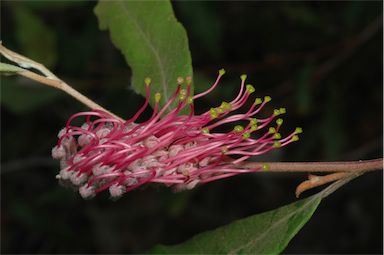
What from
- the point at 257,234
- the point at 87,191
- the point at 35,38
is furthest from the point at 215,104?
the point at 87,191

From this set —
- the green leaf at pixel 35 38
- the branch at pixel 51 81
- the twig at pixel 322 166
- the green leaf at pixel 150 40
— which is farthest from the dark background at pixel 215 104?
the twig at pixel 322 166

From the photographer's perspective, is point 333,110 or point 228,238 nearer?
point 228,238

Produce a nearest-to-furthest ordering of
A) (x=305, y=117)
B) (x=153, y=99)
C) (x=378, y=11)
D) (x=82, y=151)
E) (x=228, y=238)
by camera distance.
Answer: (x=82, y=151) → (x=228, y=238) → (x=153, y=99) → (x=378, y=11) → (x=305, y=117)

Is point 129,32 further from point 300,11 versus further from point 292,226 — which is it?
point 300,11

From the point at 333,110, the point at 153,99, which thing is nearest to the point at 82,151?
the point at 153,99

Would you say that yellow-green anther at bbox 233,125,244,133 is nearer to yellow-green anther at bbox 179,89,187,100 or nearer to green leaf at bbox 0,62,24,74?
yellow-green anther at bbox 179,89,187,100

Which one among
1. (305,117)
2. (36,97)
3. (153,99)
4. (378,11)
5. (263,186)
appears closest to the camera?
(153,99)

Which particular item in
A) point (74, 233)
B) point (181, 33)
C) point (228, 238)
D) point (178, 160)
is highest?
point (181, 33)

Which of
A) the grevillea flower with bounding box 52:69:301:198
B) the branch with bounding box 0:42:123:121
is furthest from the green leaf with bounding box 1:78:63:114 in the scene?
the grevillea flower with bounding box 52:69:301:198
